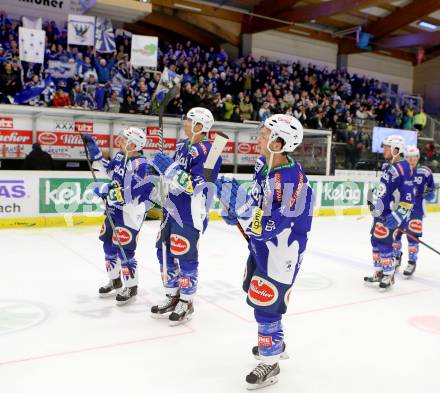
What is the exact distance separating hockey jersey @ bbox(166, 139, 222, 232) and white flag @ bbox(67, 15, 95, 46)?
868 cm

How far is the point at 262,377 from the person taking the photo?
2.62m

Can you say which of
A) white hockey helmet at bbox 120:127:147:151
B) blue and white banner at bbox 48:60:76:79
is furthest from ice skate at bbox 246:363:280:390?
blue and white banner at bbox 48:60:76:79

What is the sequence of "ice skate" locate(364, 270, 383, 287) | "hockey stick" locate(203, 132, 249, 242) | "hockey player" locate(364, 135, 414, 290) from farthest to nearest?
"ice skate" locate(364, 270, 383, 287), "hockey player" locate(364, 135, 414, 290), "hockey stick" locate(203, 132, 249, 242)

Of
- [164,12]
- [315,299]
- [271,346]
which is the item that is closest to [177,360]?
[271,346]

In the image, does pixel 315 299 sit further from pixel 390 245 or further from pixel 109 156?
pixel 109 156

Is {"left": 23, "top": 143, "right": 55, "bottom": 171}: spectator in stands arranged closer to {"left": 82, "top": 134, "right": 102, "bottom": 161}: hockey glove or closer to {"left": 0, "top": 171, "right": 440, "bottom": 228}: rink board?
{"left": 0, "top": 171, "right": 440, "bottom": 228}: rink board

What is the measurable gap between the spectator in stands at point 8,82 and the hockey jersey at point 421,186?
8060mm

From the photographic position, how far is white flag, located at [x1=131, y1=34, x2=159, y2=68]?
421 inches

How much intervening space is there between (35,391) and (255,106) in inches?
475

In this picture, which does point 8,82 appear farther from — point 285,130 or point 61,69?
point 285,130

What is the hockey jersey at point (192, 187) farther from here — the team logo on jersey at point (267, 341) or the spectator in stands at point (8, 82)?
the spectator in stands at point (8, 82)

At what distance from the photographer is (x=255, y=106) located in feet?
45.2

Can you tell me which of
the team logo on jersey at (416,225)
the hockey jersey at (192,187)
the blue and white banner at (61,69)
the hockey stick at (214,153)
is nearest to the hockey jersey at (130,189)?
the hockey jersey at (192,187)

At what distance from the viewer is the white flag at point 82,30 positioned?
10.9 meters
